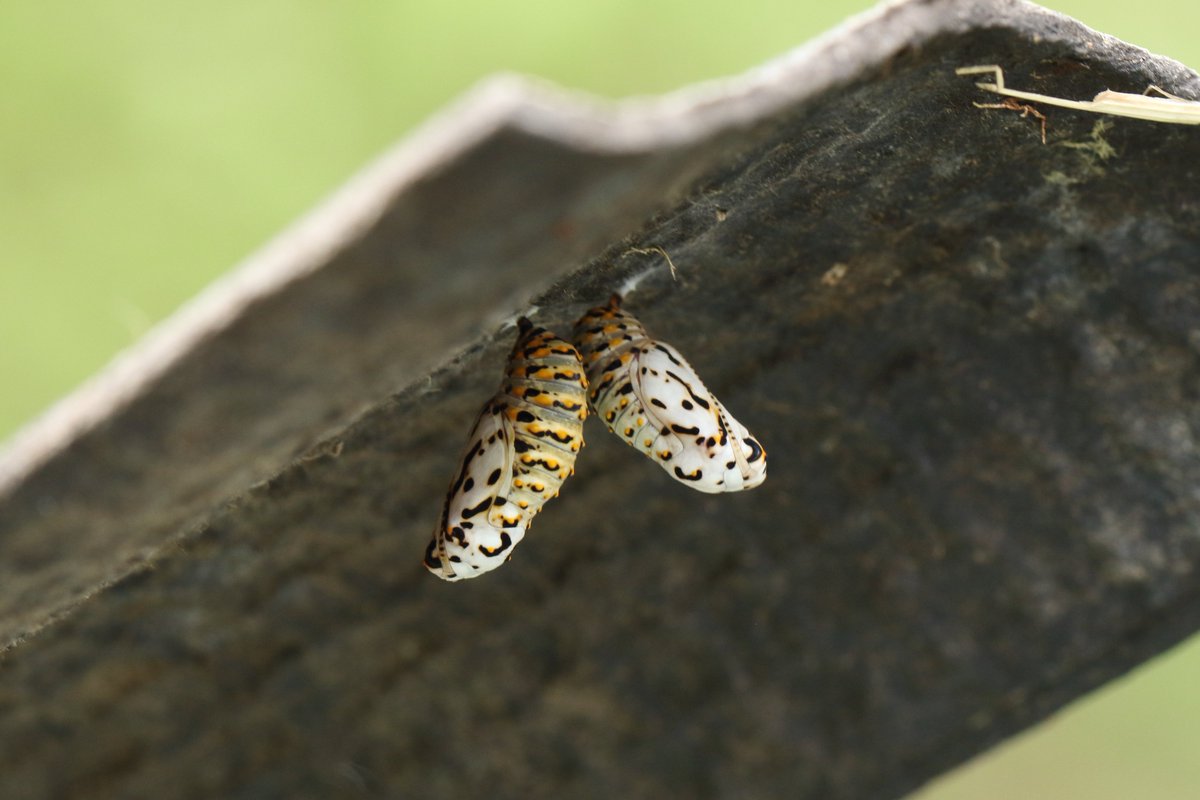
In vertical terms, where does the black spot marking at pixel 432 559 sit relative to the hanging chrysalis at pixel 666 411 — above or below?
below

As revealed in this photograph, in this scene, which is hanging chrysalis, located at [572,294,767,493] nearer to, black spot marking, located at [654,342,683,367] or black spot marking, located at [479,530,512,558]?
black spot marking, located at [654,342,683,367]

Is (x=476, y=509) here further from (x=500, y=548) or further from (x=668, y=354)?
(x=668, y=354)

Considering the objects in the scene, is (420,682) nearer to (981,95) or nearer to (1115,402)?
(1115,402)

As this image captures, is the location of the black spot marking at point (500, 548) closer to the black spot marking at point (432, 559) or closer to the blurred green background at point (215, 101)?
the black spot marking at point (432, 559)

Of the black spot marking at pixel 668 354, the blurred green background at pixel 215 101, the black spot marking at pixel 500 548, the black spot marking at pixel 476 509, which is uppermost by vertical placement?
the black spot marking at pixel 668 354

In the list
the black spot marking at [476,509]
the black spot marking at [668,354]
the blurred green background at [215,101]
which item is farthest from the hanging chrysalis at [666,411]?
the blurred green background at [215,101]

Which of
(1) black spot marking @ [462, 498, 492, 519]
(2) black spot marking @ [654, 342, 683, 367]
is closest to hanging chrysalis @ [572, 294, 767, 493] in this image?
(2) black spot marking @ [654, 342, 683, 367]

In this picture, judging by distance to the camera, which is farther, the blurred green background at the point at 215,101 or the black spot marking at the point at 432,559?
the blurred green background at the point at 215,101
